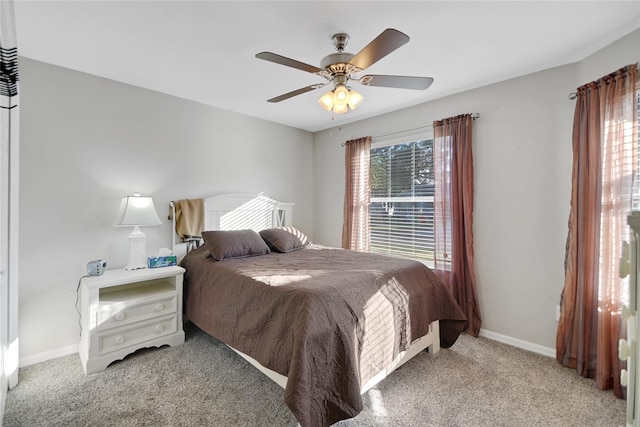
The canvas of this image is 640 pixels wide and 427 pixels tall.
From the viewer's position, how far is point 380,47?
1.58m

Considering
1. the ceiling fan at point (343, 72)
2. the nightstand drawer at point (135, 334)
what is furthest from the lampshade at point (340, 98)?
the nightstand drawer at point (135, 334)

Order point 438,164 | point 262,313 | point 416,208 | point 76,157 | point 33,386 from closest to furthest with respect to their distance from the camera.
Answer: point 262,313 < point 33,386 < point 76,157 < point 438,164 < point 416,208

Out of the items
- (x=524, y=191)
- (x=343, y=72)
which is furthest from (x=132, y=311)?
(x=524, y=191)

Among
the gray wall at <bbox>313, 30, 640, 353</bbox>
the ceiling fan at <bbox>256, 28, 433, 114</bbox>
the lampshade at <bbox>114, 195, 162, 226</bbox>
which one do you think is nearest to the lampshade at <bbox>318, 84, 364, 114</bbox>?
the ceiling fan at <bbox>256, 28, 433, 114</bbox>

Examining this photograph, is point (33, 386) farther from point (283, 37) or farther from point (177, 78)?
point (283, 37)

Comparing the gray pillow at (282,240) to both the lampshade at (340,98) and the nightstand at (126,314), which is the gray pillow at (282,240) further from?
the lampshade at (340,98)

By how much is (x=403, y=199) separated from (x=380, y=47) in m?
2.21

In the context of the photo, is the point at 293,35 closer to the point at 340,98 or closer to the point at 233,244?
the point at 340,98

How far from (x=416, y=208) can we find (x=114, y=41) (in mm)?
3177

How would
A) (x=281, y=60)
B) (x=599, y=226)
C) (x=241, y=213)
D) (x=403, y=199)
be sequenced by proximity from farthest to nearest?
(x=241, y=213) < (x=403, y=199) < (x=599, y=226) < (x=281, y=60)

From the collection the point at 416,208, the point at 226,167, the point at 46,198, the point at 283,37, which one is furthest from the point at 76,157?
the point at 416,208

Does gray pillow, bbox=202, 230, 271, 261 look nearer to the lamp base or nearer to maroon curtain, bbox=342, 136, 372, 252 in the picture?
the lamp base

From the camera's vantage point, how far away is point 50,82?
2422 mm

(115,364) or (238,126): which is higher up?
(238,126)
